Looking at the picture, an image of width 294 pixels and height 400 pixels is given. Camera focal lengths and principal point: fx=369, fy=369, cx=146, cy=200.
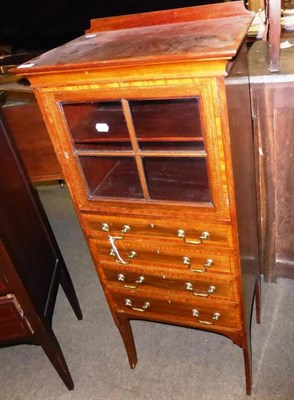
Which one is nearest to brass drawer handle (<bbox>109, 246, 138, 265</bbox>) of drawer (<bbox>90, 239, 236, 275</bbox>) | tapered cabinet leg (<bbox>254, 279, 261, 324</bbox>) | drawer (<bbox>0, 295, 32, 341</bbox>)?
drawer (<bbox>90, 239, 236, 275</bbox>)

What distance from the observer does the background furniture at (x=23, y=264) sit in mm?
1491

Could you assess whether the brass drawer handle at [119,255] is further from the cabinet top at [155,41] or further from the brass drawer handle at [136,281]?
the cabinet top at [155,41]

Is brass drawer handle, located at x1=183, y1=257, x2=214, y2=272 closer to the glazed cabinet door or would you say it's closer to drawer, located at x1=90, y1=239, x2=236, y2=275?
drawer, located at x1=90, y1=239, x2=236, y2=275

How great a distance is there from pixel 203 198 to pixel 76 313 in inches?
52.4

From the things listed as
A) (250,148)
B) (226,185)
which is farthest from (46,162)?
(226,185)

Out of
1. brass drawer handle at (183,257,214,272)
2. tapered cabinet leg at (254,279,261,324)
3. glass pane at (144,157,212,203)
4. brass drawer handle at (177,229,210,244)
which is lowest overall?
tapered cabinet leg at (254,279,261,324)

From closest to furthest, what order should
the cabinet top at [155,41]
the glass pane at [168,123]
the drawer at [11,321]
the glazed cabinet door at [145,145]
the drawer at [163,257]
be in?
the cabinet top at [155,41]
the glazed cabinet door at [145,145]
the glass pane at [168,123]
the drawer at [163,257]
the drawer at [11,321]

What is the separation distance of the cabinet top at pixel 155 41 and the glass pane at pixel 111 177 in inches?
Answer: 13.9

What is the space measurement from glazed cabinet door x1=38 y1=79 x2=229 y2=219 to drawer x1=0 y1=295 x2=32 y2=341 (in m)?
0.56

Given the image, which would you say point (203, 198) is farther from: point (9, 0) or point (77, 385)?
point (9, 0)

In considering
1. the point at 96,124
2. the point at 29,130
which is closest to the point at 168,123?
the point at 96,124

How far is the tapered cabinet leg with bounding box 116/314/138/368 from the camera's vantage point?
5.65 ft

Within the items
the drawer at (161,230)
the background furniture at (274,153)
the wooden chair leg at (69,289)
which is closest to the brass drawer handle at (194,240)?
the drawer at (161,230)

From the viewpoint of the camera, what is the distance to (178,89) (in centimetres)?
99
